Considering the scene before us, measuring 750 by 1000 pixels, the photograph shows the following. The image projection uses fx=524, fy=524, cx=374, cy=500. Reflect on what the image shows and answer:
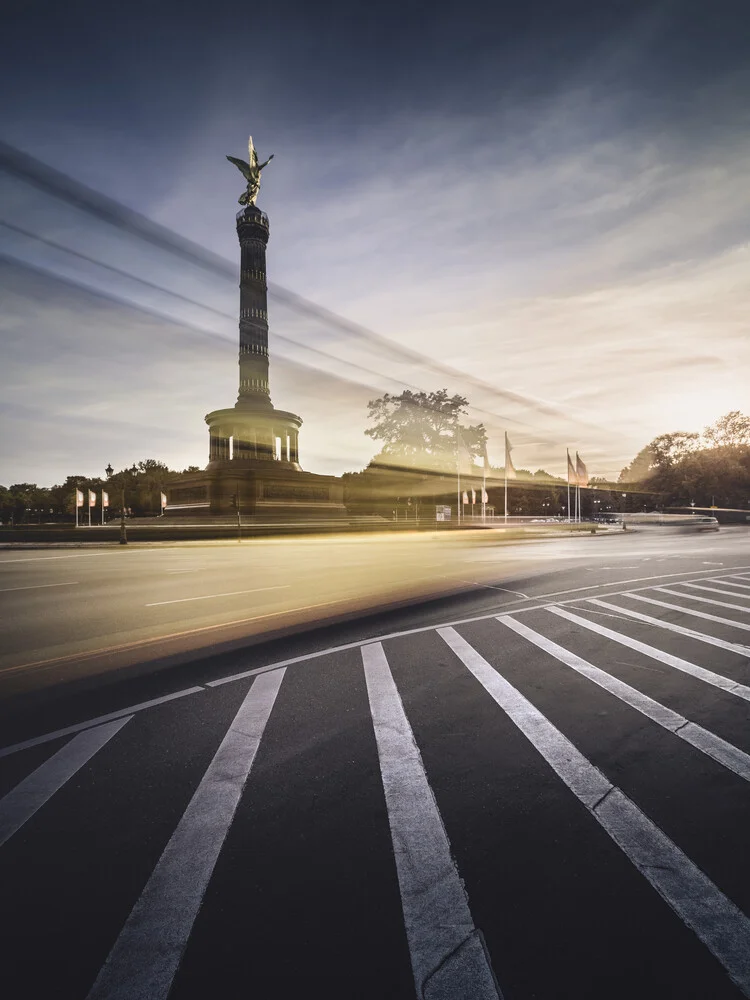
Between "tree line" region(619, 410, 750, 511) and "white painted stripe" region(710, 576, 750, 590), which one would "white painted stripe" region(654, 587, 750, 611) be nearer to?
"white painted stripe" region(710, 576, 750, 590)

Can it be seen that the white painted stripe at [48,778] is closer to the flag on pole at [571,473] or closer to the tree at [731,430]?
the flag on pole at [571,473]

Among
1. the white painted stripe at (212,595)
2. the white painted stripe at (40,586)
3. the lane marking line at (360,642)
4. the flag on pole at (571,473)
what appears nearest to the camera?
the lane marking line at (360,642)

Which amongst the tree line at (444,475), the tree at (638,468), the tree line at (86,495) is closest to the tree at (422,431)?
the tree line at (444,475)

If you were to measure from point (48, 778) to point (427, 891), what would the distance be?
283 cm

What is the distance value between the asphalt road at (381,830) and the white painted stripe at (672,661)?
0.22 ft

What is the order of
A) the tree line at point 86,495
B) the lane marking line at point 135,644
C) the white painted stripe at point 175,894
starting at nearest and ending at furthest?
the white painted stripe at point 175,894 → the lane marking line at point 135,644 → the tree line at point 86,495

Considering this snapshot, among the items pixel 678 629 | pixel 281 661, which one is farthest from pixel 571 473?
pixel 281 661

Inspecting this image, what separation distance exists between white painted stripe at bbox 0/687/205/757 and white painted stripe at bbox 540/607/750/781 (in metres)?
4.29

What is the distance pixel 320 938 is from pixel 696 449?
376 feet

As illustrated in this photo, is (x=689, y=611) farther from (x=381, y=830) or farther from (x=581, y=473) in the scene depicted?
(x=581, y=473)

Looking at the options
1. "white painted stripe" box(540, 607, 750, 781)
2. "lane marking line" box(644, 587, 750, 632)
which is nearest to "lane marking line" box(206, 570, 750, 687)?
"lane marking line" box(644, 587, 750, 632)

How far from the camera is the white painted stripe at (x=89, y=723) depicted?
424 cm

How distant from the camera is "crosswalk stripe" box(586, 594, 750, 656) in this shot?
23.1ft

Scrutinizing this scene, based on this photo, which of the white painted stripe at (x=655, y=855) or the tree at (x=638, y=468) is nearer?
the white painted stripe at (x=655, y=855)
